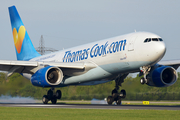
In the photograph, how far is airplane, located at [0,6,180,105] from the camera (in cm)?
2289

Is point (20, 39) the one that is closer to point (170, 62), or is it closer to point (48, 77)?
point (48, 77)

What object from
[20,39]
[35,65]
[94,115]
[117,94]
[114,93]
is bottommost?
[94,115]

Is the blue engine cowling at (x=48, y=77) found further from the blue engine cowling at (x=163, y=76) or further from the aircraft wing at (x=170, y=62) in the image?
the aircraft wing at (x=170, y=62)

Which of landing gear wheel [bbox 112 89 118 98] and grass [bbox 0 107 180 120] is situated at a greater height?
landing gear wheel [bbox 112 89 118 98]

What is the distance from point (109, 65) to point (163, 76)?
6.07 m

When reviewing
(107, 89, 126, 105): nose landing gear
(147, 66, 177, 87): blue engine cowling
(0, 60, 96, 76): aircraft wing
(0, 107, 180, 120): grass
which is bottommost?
(0, 107, 180, 120): grass

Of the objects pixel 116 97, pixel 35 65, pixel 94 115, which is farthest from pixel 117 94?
pixel 94 115

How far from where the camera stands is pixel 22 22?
39.9 m

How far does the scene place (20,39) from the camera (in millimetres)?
39562

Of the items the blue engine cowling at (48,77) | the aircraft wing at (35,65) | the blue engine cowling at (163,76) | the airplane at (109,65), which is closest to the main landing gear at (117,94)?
the airplane at (109,65)

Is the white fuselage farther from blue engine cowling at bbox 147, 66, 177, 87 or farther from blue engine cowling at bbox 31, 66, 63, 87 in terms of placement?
blue engine cowling at bbox 147, 66, 177, 87

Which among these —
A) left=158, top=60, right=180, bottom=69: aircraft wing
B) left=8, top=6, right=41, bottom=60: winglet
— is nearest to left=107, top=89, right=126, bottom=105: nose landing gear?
left=158, top=60, right=180, bottom=69: aircraft wing

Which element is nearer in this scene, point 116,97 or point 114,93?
point 116,97

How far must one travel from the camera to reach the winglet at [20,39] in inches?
1539
